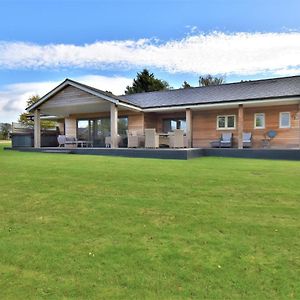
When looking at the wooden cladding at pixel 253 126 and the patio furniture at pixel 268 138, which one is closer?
the wooden cladding at pixel 253 126

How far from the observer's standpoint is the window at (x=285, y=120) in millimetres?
16188

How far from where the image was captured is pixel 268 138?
1659cm

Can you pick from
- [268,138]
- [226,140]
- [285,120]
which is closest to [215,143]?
[226,140]

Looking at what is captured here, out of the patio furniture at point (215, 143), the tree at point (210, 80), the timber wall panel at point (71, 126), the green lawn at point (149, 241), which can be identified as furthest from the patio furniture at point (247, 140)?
the tree at point (210, 80)

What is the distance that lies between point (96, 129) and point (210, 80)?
119 ft

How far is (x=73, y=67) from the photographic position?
95.5ft

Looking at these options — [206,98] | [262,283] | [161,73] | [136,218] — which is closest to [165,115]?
[206,98]

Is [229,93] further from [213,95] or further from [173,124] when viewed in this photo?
[173,124]

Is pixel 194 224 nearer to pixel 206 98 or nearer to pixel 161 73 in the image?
pixel 206 98

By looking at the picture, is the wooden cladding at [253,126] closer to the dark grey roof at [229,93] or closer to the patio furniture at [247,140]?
the patio furniture at [247,140]

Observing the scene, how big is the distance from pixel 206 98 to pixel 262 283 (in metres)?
15.4

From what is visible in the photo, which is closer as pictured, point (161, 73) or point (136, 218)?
point (136, 218)

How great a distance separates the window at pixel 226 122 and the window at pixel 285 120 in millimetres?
2590

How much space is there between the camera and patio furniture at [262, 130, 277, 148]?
16328mm
